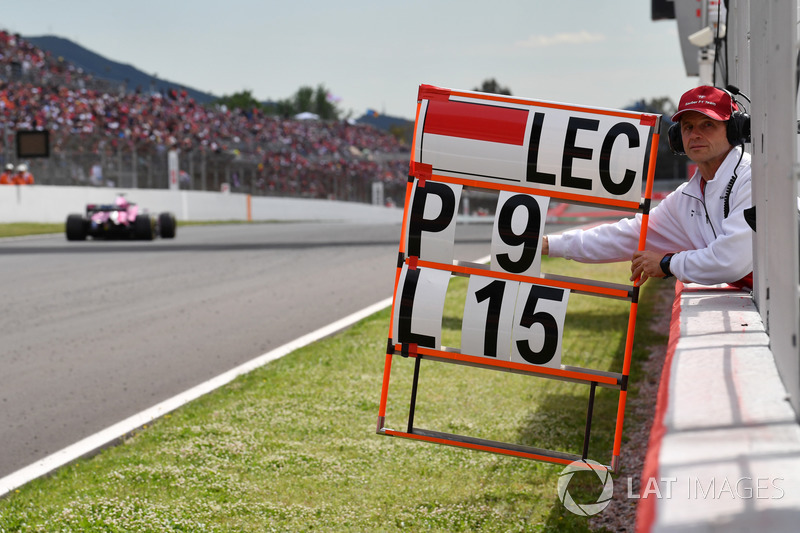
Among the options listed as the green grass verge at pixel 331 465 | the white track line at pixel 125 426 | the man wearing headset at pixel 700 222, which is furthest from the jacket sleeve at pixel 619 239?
the white track line at pixel 125 426

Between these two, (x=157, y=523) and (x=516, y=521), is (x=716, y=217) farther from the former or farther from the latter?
(x=157, y=523)

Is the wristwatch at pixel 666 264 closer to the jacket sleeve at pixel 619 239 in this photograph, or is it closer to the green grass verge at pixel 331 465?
the jacket sleeve at pixel 619 239

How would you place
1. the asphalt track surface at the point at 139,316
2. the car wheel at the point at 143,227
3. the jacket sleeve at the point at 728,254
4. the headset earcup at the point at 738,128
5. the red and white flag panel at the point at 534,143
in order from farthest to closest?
the car wheel at the point at 143,227, the asphalt track surface at the point at 139,316, the headset earcup at the point at 738,128, the red and white flag panel at the point at 534,143, the jacket sleeve at the point at 728,254

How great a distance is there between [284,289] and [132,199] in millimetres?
21664

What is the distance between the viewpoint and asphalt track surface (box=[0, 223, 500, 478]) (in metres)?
5.94

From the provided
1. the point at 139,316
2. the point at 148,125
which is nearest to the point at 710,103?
the point at 139,316

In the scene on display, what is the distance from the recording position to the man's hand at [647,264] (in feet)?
11.2

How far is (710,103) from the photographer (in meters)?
3.49

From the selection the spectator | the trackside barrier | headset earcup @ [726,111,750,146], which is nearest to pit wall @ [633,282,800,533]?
the trackside barrier

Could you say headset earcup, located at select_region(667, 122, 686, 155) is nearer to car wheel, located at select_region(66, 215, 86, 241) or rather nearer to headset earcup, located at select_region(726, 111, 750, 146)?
headset earcup, located at select_region(726, 111, 750, 146)

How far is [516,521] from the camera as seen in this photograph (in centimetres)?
367

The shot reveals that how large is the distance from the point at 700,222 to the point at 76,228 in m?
18.8

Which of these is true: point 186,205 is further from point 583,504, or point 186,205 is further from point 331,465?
point 583,504

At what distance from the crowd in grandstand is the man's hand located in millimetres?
28931
